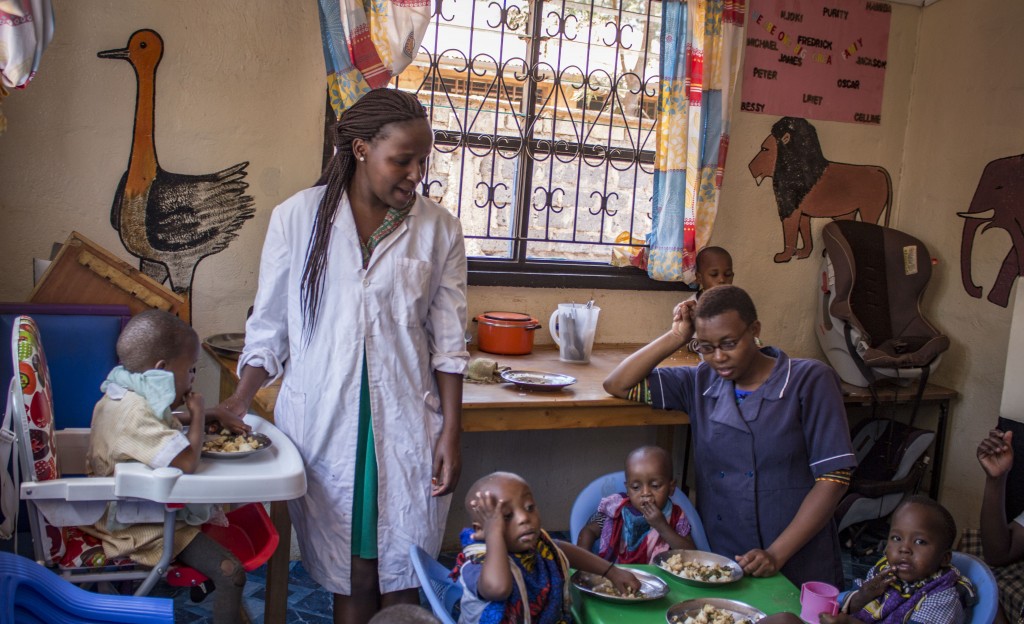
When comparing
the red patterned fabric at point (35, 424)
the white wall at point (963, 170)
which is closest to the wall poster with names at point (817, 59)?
the white wall at point (963, 170)

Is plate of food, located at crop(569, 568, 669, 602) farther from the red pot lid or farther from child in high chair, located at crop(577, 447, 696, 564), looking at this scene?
the red pot lid

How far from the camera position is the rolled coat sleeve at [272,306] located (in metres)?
2.32

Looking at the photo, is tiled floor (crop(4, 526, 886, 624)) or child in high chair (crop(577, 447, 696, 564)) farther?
tiled floor (crop(4, 526, 886, 624))

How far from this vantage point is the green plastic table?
2021 mm

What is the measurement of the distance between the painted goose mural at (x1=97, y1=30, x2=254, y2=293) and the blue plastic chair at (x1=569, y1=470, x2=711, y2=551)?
1.89m

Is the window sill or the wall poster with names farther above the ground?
the wall poster with names

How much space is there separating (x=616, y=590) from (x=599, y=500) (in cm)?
67

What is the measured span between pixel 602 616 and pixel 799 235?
130 inches

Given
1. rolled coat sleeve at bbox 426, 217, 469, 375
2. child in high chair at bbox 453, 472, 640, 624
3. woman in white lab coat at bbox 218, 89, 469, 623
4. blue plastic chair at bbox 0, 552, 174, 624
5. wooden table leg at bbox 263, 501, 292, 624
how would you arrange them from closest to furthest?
blue plastic chair at bbox 0, 552, 174, 624, child in high chair at bbox 453, 472, 640, 624, woman in white lab coat at bbox 218, 89, 469, 623, rolled coat sleeve at bbox 426, 217, 469, 375, wooden table leg at bbox 263, 501, 292, 624

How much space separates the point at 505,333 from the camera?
401 centimetres

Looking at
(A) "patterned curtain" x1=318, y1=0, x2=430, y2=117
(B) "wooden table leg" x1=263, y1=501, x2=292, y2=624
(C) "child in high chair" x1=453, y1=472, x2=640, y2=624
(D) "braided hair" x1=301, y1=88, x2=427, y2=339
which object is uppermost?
(A) "patterned curtain" x1=318, y1=0, x2=430, y2=117

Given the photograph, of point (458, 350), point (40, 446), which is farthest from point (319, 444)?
point (40, 446)

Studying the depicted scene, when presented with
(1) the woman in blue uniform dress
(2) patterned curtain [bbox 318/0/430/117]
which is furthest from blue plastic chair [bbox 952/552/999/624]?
(2) patterned curtain [bbox 318/0/430/117]

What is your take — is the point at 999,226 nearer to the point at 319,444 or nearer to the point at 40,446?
the point at 319,444
